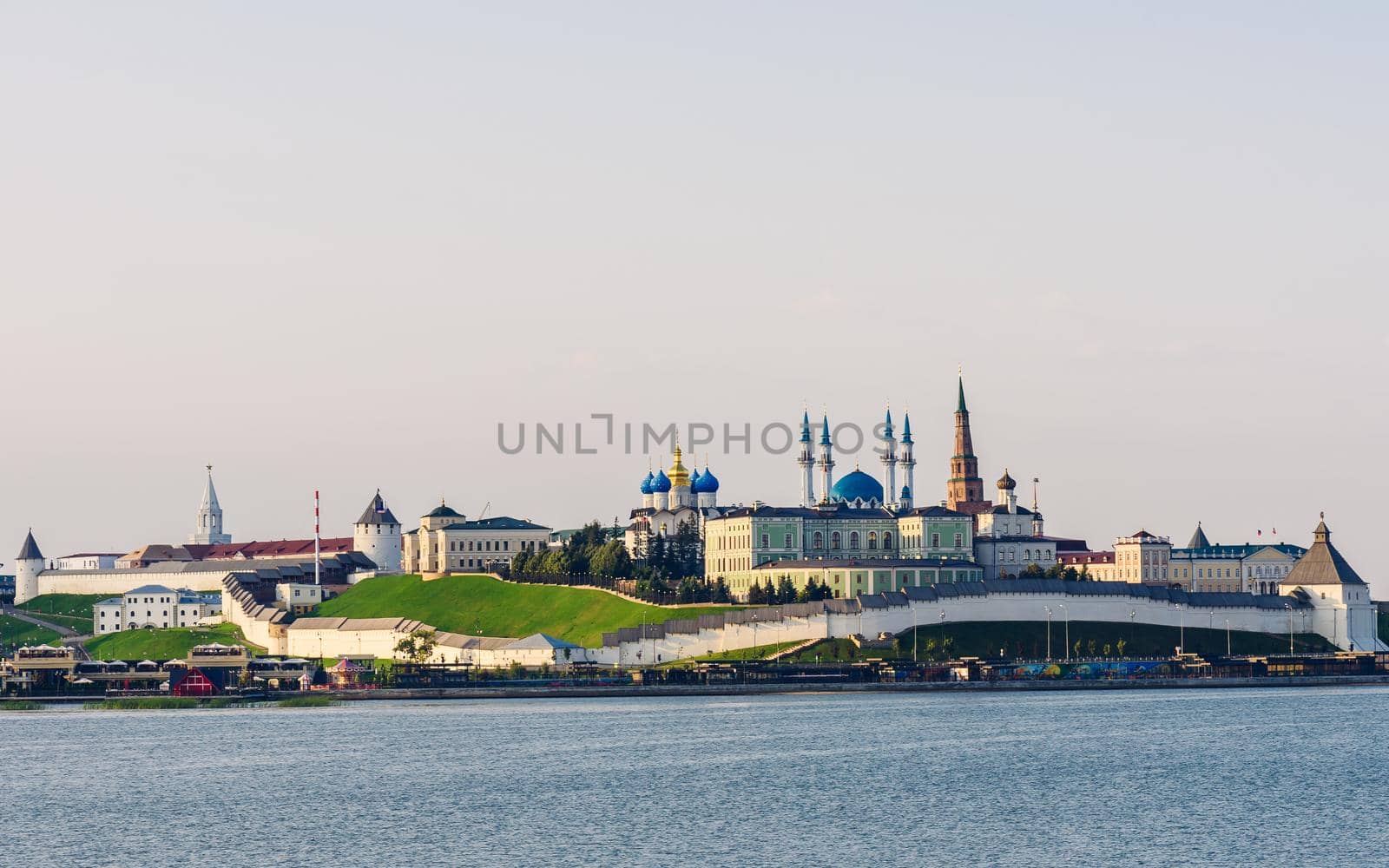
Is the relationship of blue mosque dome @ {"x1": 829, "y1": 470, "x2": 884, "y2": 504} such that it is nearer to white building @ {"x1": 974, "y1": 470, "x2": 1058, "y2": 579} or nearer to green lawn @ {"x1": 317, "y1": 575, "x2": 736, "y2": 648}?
white building @ {"x1": 974, "y1": 470, "x2": 1058, "y2": 579}

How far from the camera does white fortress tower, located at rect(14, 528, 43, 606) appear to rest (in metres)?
192

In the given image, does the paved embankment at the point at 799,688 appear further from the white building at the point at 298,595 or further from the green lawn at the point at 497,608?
the white building at the point at 298,595

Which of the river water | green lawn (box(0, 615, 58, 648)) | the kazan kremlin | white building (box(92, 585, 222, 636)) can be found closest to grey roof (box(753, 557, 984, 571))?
the kazan kremlin

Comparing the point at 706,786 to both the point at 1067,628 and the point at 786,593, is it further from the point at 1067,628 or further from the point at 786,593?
the point at 786,593

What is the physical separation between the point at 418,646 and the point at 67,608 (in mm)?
60458

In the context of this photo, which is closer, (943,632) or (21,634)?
(943,632)

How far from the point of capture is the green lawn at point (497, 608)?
137000 mm

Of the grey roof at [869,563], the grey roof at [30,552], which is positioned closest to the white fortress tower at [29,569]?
the grey roof at [30,552]

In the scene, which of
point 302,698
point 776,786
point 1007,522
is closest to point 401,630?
point 302,698

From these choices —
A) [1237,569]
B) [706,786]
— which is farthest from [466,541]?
[706,786]

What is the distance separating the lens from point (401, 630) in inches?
5546

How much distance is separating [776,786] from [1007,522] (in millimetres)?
103231

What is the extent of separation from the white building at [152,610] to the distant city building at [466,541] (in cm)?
1765

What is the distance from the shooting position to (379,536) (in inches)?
7594
